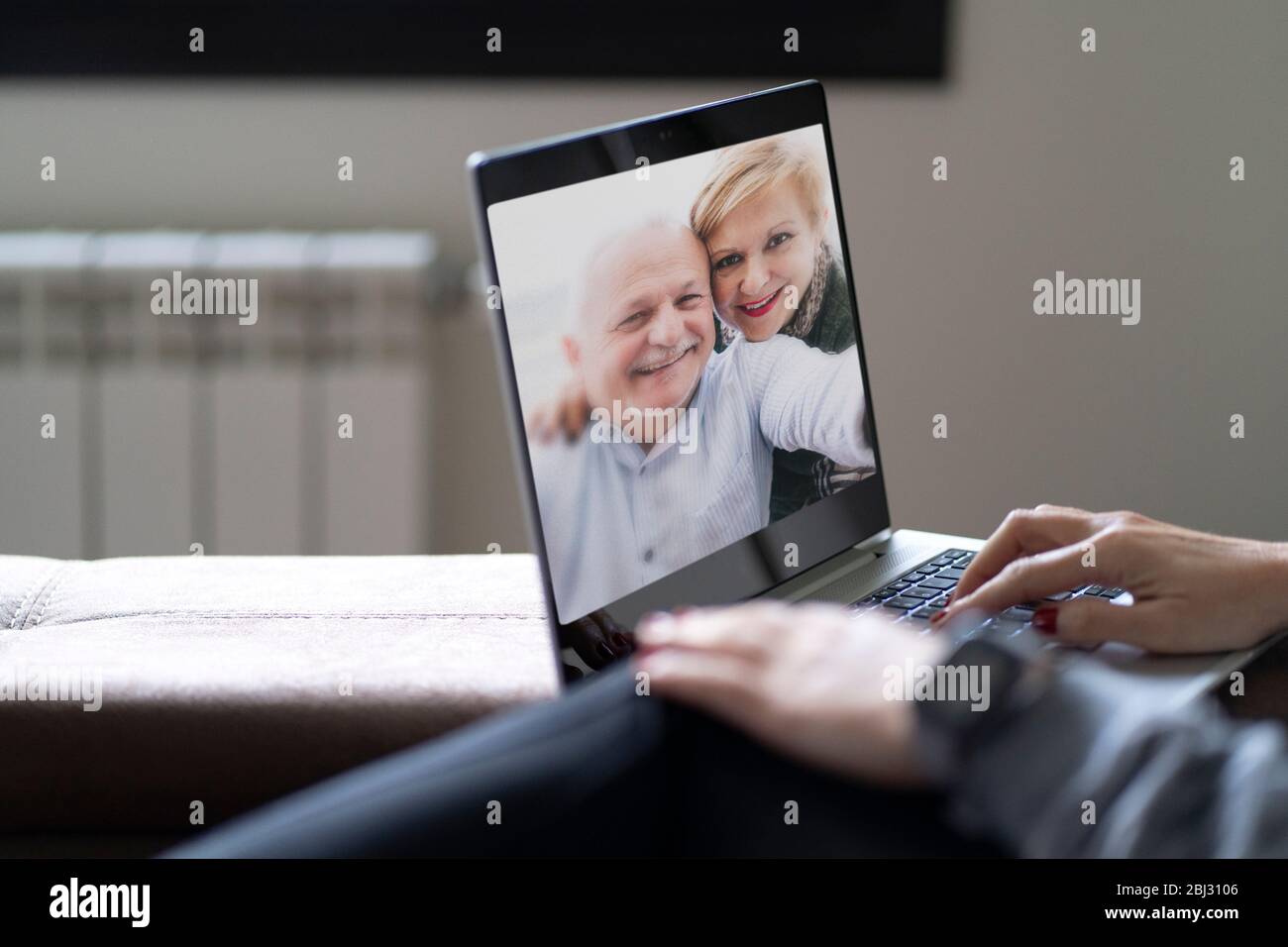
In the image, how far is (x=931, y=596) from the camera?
89 centimetres

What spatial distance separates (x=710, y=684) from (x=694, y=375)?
328mm

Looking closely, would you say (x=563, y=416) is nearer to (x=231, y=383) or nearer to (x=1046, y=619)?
(x=1046, y=619)

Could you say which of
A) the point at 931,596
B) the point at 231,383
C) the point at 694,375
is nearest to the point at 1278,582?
the point at 931,596

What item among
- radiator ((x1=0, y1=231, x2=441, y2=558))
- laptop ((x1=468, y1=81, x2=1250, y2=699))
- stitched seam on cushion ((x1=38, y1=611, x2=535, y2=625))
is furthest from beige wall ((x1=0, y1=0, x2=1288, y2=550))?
stitched seam on cushion ((x1=38, y1=611, x2=535, y2=625))

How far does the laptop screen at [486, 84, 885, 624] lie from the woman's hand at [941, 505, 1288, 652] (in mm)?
149

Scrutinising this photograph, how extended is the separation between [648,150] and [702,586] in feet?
0.84

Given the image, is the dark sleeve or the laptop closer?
the dark sleeve

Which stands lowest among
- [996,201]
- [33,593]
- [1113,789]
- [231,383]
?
[1113,789]

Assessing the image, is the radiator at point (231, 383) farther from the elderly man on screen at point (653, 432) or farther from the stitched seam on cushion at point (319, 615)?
the elderly man on screen at point (653, 432)

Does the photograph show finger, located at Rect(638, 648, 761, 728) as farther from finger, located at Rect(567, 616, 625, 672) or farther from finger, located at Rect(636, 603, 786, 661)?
finger, located at Rect(567, 616, 625, 672)

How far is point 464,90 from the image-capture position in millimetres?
1781

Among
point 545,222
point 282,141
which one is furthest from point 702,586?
point 282,141

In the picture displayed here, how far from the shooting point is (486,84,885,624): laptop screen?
71 cm
